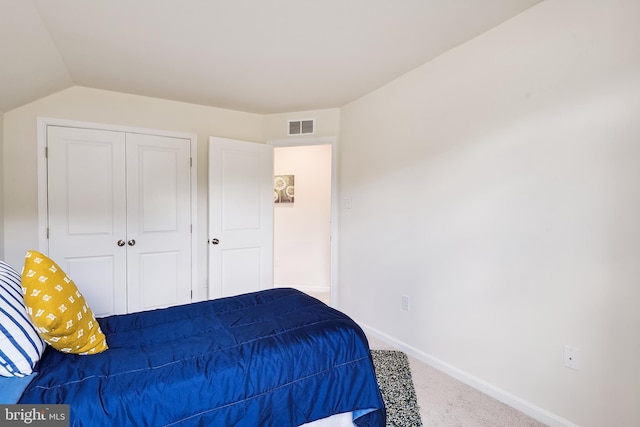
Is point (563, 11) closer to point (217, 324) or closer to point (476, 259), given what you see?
point (476, 259)

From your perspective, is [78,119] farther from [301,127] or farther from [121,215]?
[301,127]

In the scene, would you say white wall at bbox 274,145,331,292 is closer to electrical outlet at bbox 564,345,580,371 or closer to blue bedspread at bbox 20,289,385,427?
blue bedspread at bbox 20,289,385,427

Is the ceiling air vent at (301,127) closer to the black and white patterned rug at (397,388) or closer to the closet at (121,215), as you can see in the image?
the closet at (121,215)

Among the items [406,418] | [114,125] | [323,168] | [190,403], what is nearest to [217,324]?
[190,403]

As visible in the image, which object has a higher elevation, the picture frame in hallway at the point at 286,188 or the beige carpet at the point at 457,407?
the picture frame in hallway at the point at 286,188

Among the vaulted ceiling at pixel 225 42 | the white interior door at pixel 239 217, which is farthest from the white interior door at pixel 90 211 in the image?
the white interior door at pixel 239 217

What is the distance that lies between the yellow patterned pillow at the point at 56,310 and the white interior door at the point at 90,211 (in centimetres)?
183

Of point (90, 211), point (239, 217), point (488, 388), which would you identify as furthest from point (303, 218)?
point (488, 388)

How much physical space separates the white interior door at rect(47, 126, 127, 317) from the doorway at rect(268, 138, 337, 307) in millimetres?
2026

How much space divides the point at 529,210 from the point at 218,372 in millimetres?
1822

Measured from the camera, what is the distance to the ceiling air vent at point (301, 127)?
345 centimetres

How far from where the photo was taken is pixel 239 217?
3418mm

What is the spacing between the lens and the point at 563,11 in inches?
63.6

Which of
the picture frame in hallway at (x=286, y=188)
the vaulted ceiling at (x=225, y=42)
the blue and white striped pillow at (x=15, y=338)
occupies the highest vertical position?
the vaulted ceiling at (x=225, y=42)
